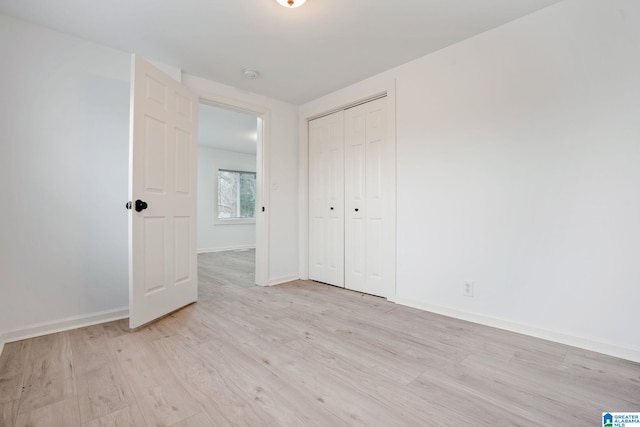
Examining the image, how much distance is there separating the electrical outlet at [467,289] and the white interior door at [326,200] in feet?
4.50

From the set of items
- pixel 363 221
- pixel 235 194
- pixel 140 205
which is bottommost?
pixel 363 221

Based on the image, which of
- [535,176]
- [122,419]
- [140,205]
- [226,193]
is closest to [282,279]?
[140,205]

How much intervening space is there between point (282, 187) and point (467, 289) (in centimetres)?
234

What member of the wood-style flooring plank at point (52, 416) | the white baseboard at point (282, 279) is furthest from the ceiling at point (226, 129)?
the wood-style flooring plank at point (52, 416)

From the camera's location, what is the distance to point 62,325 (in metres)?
2.14

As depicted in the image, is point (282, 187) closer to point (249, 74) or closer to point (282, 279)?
point (282, 279)

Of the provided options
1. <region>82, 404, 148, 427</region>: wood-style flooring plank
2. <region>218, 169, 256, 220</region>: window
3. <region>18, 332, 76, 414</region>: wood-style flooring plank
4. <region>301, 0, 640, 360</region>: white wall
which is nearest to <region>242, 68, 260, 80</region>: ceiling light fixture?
<region>301, 0, 640, 360</region>: white wall

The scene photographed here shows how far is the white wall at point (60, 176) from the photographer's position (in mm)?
1984

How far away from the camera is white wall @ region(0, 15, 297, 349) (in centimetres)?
198

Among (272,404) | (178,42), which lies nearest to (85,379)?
(272,404)

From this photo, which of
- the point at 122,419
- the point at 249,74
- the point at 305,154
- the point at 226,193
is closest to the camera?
the point at 122,419

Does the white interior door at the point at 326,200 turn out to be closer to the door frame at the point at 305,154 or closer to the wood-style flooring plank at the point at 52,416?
the door frame at the point at 305,154

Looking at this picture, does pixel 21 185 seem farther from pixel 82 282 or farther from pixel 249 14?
pixel 249 14

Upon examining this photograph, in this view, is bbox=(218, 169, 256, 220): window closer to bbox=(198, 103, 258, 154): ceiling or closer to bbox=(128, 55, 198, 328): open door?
bbox=(198, 103, 258, 154): ceiling
